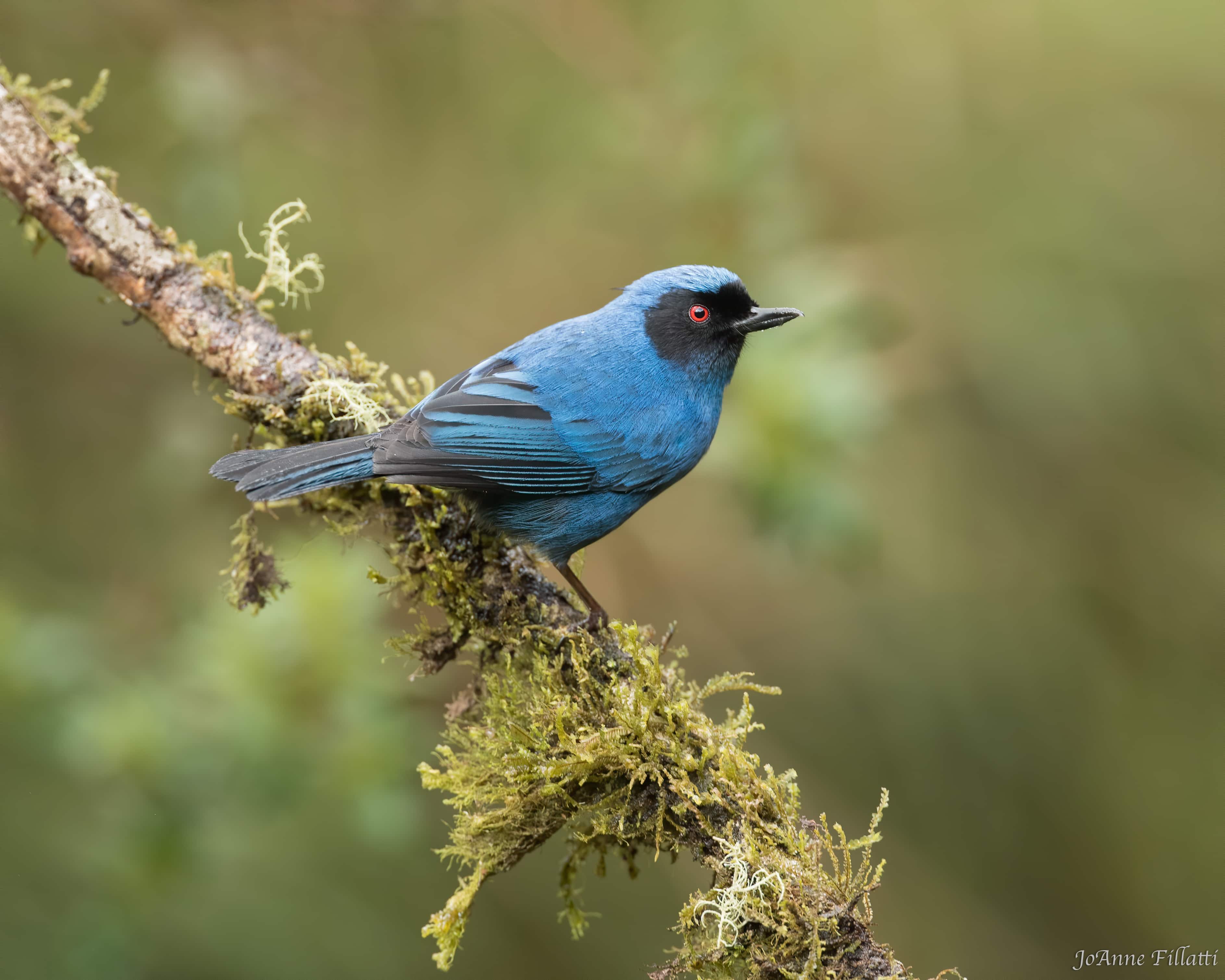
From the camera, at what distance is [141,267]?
11.3ft

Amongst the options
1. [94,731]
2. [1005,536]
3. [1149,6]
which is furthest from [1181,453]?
[94,731]

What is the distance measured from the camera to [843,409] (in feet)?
13.0

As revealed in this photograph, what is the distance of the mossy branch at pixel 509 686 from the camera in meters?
2.41

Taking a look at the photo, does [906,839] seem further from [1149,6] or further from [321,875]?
[1149,6]

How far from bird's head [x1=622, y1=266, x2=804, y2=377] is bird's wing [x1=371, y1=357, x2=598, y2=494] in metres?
0.60

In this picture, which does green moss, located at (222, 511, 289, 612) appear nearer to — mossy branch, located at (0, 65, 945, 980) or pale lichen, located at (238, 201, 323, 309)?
mossy branch, located at (0, 65, 945, 980)

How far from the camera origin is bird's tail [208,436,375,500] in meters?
3.17

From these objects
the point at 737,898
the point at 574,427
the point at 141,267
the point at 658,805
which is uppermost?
the point at 141,267

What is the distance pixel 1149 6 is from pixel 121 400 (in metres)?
6.09

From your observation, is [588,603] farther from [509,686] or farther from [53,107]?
[53,107]
